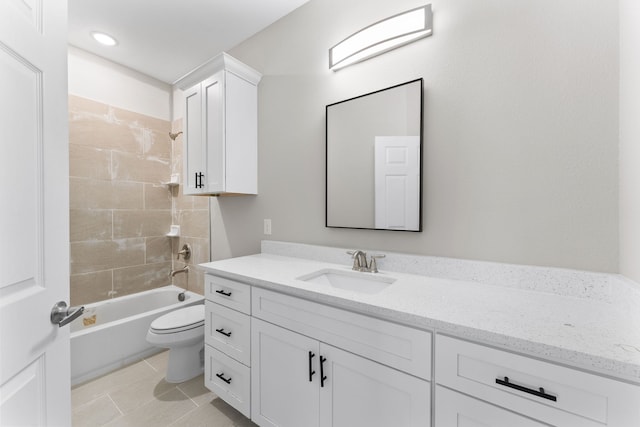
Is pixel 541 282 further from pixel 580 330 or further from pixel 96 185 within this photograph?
pixel 96 185

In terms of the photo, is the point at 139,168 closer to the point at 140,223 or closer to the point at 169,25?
the point at 140,223

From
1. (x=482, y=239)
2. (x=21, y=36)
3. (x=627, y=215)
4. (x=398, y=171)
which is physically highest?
(x=21, y=36)

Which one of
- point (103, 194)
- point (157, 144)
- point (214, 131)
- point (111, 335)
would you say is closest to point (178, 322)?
point (111, 335)

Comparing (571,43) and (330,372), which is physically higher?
(571,43)

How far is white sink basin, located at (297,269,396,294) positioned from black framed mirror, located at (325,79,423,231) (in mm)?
286

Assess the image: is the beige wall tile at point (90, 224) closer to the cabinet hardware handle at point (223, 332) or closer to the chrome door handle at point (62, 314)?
the cabinet hardware handle at point (223, 332)

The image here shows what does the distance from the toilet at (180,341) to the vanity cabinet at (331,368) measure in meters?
0.79

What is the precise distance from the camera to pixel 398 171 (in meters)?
1.41

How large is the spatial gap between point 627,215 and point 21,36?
182 cm

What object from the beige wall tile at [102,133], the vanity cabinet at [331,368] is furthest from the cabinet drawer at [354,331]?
the beige wall tile at [102,133]

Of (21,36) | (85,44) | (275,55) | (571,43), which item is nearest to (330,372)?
(21,36)

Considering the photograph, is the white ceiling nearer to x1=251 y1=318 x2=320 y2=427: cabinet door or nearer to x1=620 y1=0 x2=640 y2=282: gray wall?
x1=620 y1=0 x2=640 y2=282: gray wall

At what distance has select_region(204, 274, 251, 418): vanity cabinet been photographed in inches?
53.3

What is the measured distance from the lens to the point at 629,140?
87 centimetres
